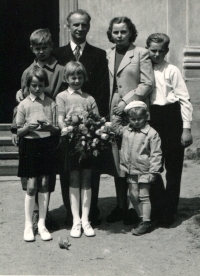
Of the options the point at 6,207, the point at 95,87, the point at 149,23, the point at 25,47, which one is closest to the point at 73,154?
the point at 95,87

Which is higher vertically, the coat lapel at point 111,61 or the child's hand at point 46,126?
the coat lapel at point 111,61

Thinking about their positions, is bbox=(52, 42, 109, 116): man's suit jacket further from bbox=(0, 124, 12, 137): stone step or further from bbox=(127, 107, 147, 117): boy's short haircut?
bbox=(0, 124, 12, 137): stone step

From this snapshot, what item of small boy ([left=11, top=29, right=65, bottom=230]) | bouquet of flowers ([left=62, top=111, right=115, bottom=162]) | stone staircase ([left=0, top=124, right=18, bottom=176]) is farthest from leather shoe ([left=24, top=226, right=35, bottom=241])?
stone staircase ([left=0, top=124, right=18, bottom=176])

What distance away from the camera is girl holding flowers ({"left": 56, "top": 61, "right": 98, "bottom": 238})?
5.16 metres

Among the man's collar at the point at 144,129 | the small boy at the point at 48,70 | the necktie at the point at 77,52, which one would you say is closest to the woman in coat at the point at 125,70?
the man's collar at the point at 144,129

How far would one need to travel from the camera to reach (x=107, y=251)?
196 inches

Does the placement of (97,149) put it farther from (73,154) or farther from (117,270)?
(117,270)

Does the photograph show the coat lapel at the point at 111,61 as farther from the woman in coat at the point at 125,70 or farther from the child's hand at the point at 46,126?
the child's hand at the point at 46,126

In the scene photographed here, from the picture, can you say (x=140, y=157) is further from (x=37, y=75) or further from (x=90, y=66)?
(x=37, y=75)

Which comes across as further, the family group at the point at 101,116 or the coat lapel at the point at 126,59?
the coat lapel at the point at 126,59

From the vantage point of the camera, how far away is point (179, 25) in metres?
9.11

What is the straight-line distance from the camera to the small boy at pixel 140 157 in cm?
533

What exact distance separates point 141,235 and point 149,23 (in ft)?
15.1

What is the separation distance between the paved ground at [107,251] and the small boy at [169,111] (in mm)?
424
